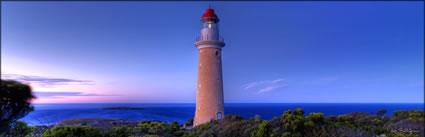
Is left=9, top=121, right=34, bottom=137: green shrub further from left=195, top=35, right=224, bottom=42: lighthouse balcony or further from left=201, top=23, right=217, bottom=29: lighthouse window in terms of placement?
left=201, top=23, right=217, bottom=29: lighthouse window

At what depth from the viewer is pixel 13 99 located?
198 inches

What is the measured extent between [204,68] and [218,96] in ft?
7.51

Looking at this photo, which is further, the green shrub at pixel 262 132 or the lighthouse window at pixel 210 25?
the lighthouse window at pixel 210 25

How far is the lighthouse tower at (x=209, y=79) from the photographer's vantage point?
15.4m

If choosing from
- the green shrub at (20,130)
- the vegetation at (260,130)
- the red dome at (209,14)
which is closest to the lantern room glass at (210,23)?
the red dome at (209,14)

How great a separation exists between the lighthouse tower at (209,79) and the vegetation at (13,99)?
10962 mm

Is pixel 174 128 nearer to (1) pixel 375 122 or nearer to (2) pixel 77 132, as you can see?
(2) pixel 77 132

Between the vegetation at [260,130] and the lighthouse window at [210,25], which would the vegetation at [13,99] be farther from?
the lighthouse window at [210,25]

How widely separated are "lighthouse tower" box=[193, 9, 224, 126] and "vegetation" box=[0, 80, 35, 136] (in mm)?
10962

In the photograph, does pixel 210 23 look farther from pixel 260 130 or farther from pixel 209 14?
pixel 260 130

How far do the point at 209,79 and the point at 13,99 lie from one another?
37.2 feet

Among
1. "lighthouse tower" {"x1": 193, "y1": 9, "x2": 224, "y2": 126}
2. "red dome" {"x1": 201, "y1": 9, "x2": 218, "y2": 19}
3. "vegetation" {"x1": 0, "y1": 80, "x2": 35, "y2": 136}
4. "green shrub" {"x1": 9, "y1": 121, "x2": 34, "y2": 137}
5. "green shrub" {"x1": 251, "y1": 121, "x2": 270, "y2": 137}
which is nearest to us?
"vegetation" {"x1": 0, "y1": 80, "x2": 35, "y2": 136}

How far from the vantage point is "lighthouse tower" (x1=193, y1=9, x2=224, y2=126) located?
15.4 metres

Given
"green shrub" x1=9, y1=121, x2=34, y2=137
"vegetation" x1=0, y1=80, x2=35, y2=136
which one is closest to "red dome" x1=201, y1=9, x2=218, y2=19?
"green shrub" x1=9, y1=121, x2=34, y2=137
